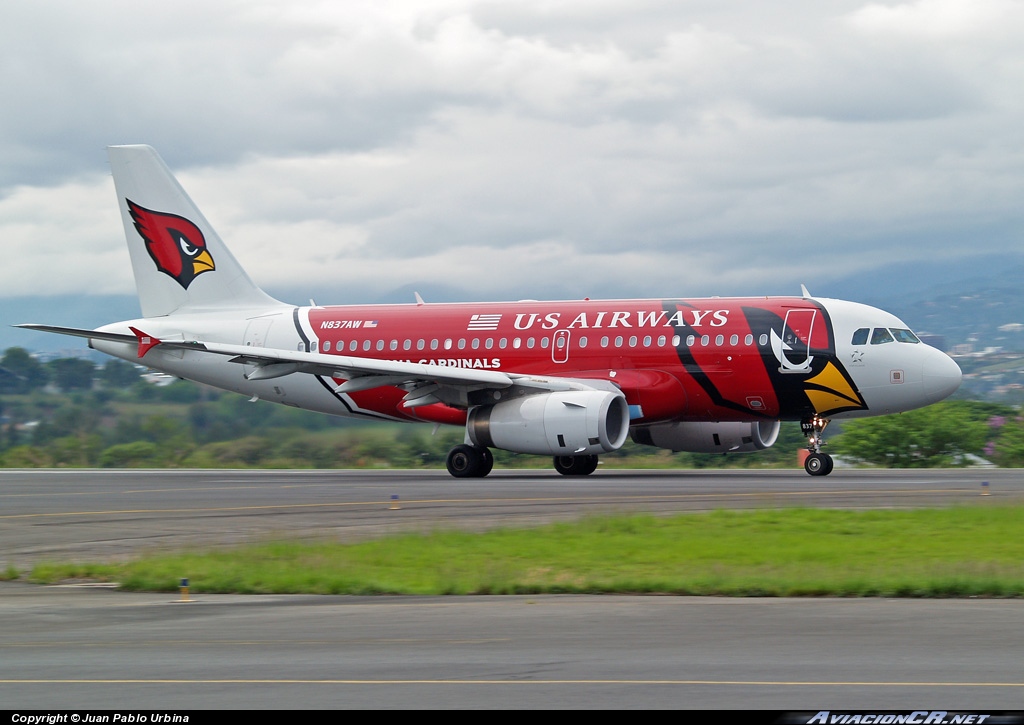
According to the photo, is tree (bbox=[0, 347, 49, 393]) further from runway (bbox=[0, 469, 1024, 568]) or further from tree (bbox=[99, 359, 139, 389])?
runway (bbox=[0, 469, 1024, 568])

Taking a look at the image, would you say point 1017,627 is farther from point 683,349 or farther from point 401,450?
point 401,450

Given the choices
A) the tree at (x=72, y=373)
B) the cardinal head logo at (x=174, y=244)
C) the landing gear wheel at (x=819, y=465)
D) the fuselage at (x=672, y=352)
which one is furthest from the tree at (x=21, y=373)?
the landing gear wheel at (x=819, y=465)

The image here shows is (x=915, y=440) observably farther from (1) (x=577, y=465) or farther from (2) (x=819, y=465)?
(1) (x=577, y=465)

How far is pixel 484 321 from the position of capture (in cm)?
3519

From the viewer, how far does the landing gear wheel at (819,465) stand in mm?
31078

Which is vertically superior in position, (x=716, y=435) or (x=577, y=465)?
(x=716, y=435)

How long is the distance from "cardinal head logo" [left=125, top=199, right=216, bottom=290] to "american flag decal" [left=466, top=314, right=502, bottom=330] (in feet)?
29.5

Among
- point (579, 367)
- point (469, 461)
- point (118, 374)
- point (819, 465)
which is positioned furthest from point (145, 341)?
point (819, 465)

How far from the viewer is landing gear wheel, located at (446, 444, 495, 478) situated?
33250mm

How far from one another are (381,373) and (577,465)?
560cm

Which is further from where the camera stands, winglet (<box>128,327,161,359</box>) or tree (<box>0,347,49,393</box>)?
tree (<box>0,347,49,393</box>)

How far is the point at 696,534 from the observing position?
17.8 m

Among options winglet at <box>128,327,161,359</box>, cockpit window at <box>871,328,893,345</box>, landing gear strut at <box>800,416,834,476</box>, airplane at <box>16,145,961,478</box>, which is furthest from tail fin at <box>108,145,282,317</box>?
cockpit window at <box>871,328,893,345</box>

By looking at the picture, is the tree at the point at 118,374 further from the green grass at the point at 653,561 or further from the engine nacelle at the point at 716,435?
the green grass at the point at 653,561
